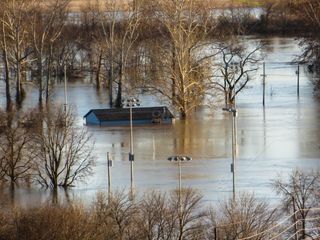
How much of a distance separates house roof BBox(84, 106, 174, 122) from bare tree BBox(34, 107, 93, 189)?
7.15 meters

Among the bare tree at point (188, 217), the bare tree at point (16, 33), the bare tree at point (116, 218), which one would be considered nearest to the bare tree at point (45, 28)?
the bare tree at point (16, 33)

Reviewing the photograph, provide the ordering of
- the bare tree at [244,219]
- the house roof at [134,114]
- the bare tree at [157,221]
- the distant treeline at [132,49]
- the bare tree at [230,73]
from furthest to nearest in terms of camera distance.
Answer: the bare tree at [230,73]
the distant treeline at [132,49]
the house roof at [134,114]
the bare tree at [157,221]
the bare tree at [244,219]

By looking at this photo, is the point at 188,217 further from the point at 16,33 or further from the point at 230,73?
the point at 16,33

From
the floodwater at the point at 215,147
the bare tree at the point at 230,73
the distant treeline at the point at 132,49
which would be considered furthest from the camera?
the bare tree at the point at 230,73

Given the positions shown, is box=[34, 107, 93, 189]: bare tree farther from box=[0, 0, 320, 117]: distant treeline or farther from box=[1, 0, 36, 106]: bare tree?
box=[1, 0, 36, 106]: bare tree

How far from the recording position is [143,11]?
1559 inches

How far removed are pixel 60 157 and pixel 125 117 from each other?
9.30 m

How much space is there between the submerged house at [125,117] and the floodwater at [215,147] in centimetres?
57

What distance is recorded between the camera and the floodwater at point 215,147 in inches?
867

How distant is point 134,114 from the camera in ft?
106

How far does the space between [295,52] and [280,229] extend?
3609cm

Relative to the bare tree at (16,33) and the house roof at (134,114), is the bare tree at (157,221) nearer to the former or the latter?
the house roof at (134,114)

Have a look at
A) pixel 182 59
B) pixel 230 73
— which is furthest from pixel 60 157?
pixel 230 73

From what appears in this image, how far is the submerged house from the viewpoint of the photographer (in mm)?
32125
